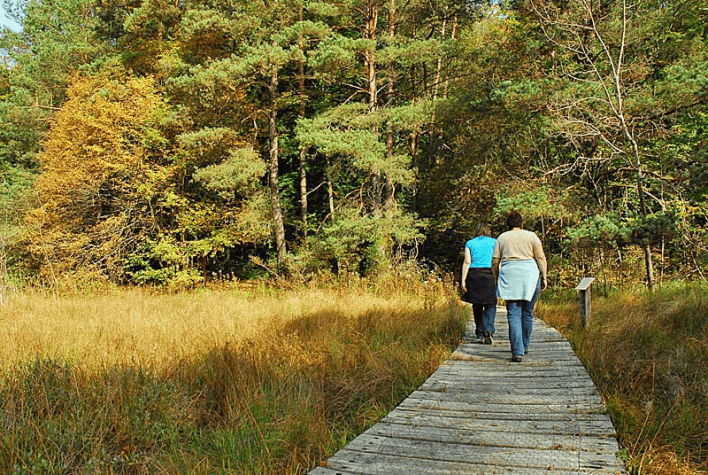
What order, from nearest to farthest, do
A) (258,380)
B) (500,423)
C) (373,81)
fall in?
(500,423), (258,380), (373,81)

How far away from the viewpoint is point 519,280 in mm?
5234

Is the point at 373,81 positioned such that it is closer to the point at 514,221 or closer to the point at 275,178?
the point at 275,178

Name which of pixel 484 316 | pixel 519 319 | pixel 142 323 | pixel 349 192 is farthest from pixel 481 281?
pixel 349 192

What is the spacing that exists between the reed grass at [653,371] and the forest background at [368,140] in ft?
8.18

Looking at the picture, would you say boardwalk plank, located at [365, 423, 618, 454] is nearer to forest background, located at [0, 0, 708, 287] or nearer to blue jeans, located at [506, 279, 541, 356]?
blue jeans, located at [506, 279, 541, 356]

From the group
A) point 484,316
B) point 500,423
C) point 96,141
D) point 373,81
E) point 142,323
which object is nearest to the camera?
point 500,423

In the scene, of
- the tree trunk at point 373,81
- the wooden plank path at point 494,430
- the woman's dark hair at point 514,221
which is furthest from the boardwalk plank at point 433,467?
the tree trunk at point 373,81

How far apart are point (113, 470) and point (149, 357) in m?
2.34

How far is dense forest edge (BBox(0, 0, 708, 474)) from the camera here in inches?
150

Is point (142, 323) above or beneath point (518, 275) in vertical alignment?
beneath

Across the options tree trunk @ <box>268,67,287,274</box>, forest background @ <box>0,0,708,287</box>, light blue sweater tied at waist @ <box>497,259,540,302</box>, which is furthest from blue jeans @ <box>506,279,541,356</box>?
tree trunk @ <box>268,67,287,274</box>

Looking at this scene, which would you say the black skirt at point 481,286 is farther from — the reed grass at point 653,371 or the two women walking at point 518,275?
the reed grass at point 653,371

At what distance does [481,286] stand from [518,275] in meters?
1.22

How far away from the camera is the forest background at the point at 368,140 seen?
40.0ft
